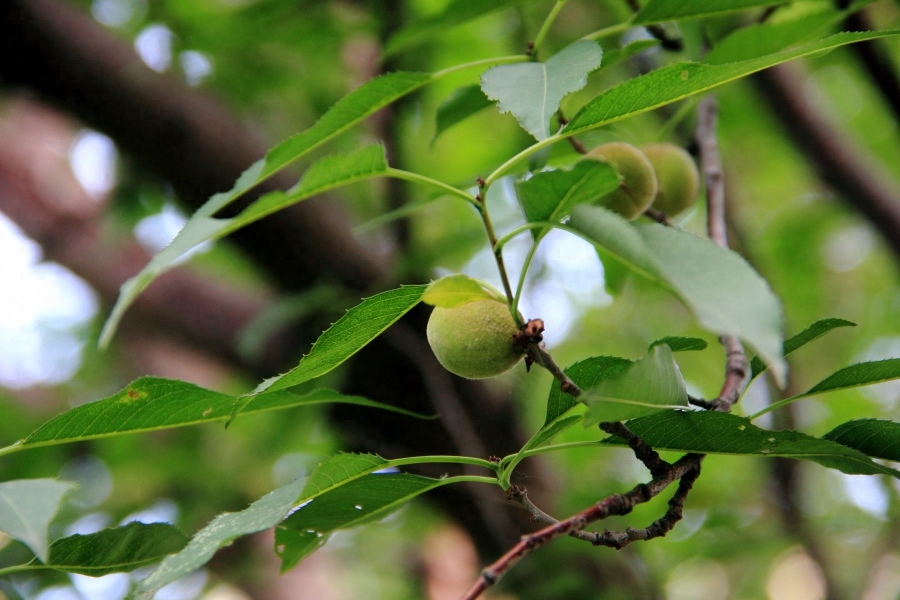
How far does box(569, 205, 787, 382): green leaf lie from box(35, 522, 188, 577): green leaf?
1.89 feet

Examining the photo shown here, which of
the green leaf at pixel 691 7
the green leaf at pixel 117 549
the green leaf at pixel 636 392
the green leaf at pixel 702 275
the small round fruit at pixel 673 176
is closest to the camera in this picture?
the green leaf at pixel 702 275

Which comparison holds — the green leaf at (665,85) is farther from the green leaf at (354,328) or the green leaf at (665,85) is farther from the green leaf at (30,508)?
the green leaf at (30,508)

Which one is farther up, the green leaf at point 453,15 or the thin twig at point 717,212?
the green leaf at point 453,15

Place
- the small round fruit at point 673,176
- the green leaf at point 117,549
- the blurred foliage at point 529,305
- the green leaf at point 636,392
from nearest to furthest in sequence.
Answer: the green leaf at point 636,392 → the green leaf at point 117,549 → the small round fruit at point 673,176 → the blurred foliage at point 529,305

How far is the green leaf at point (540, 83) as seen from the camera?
67 centimetres

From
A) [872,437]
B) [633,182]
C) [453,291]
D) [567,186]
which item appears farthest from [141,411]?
[872,437]

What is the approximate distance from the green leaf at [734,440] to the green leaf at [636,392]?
74 mm

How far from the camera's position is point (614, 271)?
110cm

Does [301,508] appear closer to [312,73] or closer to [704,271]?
[704,271]

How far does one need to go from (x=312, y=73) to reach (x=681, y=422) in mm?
1730

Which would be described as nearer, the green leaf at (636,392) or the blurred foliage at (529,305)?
the green leaf at (636,392)

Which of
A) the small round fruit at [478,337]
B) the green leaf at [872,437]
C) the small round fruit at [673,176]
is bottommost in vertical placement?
the green leaf at [872,437]

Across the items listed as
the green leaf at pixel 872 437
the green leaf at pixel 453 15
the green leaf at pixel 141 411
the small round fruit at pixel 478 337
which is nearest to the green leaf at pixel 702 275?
the small round fruit at pixel 478 337

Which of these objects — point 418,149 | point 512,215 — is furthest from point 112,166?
point 512,215
